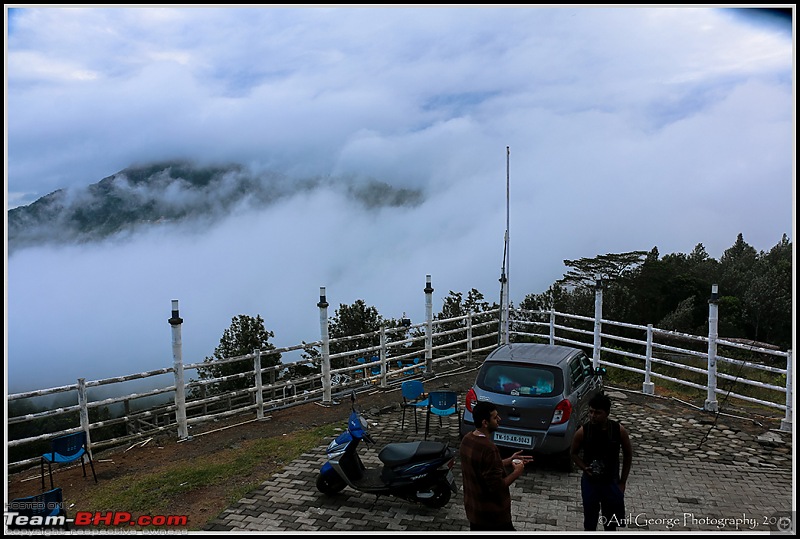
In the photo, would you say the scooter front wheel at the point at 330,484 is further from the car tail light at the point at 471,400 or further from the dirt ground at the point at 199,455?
the car tail light at the point at 471,400

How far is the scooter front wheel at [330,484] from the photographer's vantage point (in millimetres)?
6969

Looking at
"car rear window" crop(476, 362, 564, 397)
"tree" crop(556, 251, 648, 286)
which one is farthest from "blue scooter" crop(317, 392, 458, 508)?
"tree" crop(556, 251, 648, 286)

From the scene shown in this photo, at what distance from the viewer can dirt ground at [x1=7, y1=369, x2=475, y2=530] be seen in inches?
287

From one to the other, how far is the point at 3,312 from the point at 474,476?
4506 mm

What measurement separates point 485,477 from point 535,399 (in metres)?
3.46

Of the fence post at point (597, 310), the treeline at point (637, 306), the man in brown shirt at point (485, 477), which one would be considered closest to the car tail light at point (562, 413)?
the man in brown shirt at point (485, 477)

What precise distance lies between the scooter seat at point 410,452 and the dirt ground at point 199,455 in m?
2.06

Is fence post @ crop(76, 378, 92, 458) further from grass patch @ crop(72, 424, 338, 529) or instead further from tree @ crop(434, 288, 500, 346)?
tree @ crop(434, 288, 500, 346)

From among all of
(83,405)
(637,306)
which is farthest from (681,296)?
(83,405)

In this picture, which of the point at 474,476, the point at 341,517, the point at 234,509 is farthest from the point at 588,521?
the point at 234,509

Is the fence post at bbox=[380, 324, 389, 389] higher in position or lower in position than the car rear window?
lower

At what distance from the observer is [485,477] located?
447 centimetres

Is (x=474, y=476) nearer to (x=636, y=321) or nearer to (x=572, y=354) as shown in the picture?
(x=572, y=354)

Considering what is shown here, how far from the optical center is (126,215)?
Result: 109000mm
